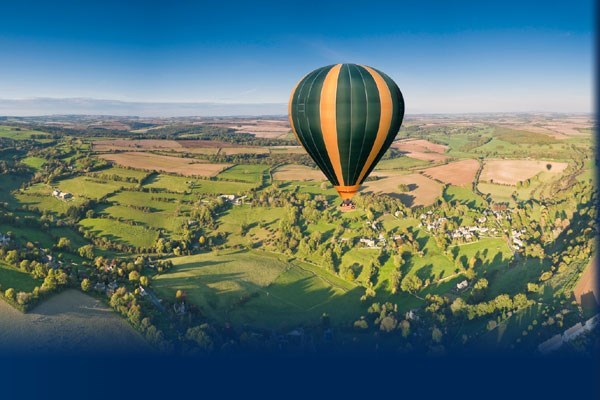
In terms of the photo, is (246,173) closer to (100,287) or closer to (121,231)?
(121,231)

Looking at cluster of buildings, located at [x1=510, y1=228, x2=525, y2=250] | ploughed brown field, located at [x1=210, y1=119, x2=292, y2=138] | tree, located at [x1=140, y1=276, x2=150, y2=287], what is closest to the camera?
tree, located at [x1=140, y1=276, x2=150, y2=287]

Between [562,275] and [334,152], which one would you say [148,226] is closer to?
[334,152]

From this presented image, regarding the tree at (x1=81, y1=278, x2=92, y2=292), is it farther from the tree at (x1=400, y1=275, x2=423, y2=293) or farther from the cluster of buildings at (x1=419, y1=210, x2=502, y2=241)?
the cluster of buildings at (x1=419, y1=210, x2=502, y2=241)

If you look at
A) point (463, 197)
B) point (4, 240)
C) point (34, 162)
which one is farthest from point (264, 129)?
point (4, 240)

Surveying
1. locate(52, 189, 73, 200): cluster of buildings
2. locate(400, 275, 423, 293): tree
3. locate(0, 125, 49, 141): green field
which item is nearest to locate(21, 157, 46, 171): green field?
locate(52, 189, 73, 200): cluster of buildings

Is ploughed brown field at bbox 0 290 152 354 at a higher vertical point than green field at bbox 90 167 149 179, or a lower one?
lower

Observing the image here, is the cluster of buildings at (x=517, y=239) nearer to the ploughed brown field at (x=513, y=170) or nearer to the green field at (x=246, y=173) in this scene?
the ploughed brown field at (x=513, y=170)
